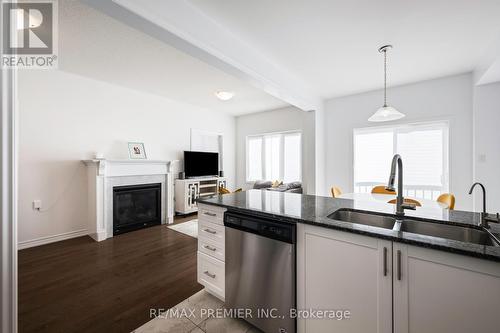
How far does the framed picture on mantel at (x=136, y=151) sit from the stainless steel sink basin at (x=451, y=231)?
172 inches

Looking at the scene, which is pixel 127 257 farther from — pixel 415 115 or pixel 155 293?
pixel 415 115

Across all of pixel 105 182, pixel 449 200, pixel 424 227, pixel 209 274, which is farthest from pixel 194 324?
pixel 449 200

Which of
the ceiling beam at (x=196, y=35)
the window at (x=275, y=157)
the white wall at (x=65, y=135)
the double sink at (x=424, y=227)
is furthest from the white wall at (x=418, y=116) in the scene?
the white wall at (x=65, y=135)

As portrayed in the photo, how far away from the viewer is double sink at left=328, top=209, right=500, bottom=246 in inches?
48.0

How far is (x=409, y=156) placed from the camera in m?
4.03

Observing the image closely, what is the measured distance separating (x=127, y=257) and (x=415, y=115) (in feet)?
17.1

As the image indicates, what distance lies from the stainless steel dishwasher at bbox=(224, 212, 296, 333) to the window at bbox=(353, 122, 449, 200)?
3.71 m

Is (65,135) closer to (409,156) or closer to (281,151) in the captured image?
(281,151)

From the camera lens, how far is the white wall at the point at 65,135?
10.3ft

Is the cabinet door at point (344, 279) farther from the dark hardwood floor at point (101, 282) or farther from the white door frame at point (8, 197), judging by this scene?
the white door frame at point (8, 197)

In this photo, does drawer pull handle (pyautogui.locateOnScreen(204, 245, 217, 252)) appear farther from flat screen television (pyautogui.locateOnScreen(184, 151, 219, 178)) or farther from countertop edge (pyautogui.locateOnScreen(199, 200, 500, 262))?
flat screen television (pyautogui.locateOnScreen(184, 151, 219, 178))

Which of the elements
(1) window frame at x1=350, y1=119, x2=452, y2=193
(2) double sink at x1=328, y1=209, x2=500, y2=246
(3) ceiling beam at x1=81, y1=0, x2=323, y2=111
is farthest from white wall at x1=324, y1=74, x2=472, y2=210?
(2) double sink at x1=328, y1=209, x2=500, y2=246

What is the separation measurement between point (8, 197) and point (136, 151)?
3.56 m

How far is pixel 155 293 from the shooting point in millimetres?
2062
